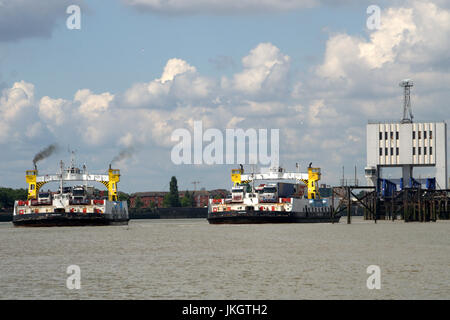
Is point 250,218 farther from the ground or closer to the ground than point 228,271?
farther from the ground

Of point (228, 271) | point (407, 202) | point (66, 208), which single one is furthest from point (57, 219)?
point (228, 271)

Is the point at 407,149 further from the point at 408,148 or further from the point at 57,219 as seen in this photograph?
the point at 57,219

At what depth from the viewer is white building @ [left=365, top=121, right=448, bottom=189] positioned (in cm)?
16325

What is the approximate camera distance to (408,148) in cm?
16425

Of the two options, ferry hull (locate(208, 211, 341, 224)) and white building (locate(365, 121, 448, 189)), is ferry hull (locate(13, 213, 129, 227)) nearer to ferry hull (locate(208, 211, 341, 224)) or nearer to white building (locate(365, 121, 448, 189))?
ferry hull (locate(208, 211, 341, 224))

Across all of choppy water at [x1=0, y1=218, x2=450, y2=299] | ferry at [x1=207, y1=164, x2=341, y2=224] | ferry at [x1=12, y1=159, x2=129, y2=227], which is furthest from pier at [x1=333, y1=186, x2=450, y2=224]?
choppy water at [x1=0, y1=218, x2=450, y2=299]

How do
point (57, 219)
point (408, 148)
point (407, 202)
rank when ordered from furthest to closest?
point (408, 148) → point (407, 202) → point (57, 219)

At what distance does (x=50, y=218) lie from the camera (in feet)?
378

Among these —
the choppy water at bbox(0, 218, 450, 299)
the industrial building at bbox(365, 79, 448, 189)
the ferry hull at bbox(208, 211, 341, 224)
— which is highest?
the industrial building at bbox(365, 79, 448, 189)

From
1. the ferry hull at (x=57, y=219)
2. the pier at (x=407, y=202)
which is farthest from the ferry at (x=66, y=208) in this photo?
the pier at (x=407, y=202)
